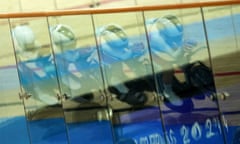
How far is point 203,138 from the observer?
3502 mm

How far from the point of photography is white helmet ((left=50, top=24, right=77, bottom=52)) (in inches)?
127

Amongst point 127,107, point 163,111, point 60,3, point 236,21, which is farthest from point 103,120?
point 60,3

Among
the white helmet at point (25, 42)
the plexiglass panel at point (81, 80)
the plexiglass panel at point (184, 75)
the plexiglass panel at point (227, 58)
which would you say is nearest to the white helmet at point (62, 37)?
the plexiglass panel at point (81, 80)

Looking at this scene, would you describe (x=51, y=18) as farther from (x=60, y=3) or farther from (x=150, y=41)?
(x=60, y=3)

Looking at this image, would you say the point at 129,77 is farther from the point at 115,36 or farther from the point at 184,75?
the point at 184,75

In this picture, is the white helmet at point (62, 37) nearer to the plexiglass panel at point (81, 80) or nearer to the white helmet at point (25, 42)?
the plexiglass panel at point (81, 80)

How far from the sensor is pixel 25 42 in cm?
311

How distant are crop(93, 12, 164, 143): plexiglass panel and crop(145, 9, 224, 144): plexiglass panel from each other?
0.07 m

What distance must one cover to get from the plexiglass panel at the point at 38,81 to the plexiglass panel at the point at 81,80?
0.07 metres

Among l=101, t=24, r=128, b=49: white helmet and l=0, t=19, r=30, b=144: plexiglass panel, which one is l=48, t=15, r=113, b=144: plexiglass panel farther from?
l=0, t=19, r=30, b=144: plexiglass panel

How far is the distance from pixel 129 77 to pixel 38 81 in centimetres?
70

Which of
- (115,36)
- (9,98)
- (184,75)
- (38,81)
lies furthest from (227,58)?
(9,98)

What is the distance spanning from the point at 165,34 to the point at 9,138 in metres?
1.37

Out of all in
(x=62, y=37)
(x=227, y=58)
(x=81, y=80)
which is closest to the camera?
(x=62, y=37)
